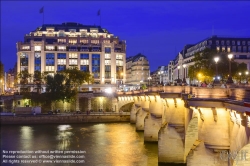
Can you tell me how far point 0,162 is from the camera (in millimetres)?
51312

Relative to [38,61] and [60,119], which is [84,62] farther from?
[60,119]

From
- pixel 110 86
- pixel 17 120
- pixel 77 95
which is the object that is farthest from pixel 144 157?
pixel 110 86

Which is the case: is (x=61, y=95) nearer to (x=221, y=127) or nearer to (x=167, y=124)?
(x=167, y=124)

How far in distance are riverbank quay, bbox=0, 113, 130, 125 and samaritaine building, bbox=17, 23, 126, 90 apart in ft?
228

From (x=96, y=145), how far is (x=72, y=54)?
405ft

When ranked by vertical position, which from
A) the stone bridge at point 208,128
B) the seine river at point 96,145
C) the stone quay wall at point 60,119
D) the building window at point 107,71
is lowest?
the seine river at point 96,145

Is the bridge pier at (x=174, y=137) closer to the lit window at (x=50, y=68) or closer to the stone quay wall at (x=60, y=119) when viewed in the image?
the stone quay wall at (x=60, y=119)

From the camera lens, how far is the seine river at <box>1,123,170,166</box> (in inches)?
2052

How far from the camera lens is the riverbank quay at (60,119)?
10512cm

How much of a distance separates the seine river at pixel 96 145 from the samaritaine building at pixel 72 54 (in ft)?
325

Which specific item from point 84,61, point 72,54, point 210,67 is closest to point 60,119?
point 210,67

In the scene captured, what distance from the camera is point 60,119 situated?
10806 centimetres

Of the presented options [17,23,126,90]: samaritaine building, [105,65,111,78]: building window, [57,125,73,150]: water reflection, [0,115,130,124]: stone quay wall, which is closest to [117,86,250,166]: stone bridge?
[57,125,73,150]: water reflection

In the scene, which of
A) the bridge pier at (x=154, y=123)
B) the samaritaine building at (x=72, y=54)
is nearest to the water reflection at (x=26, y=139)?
the bridge pier at (x=154, y=123)
